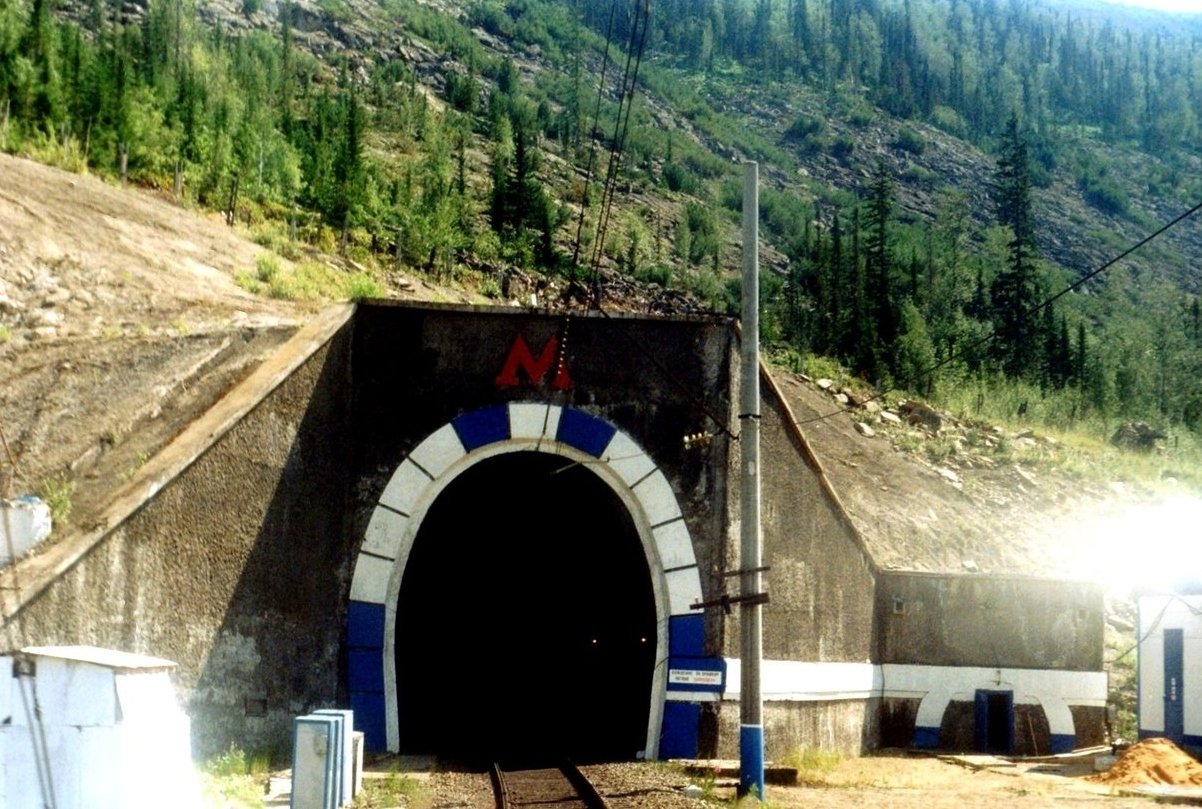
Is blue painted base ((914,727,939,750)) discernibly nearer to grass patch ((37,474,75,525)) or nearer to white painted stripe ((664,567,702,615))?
white painted stripe ((664,567,702,615))

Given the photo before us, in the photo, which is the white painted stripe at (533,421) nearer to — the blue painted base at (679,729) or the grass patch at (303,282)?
the blue painted base at (679,729)

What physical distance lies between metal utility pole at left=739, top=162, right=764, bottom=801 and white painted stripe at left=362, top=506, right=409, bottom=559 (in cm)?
542

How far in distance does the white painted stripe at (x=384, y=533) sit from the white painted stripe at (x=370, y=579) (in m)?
0.13

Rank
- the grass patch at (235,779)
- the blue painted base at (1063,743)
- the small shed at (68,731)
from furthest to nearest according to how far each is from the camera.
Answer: the blue painted base at (1063,743)
the grass patch at (235,779)
the small shed at (68,731)

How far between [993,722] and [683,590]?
31.5ft

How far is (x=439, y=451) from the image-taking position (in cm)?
2156

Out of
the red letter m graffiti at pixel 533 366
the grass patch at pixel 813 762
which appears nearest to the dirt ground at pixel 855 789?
the grass patch at pixel 813 762

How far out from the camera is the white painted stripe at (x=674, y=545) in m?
21.8

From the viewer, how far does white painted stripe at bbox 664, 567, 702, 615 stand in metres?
21.7

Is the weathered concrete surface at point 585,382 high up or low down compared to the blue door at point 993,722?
up

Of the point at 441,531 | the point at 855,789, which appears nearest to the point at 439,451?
the point at 441,531

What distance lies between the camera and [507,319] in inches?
866

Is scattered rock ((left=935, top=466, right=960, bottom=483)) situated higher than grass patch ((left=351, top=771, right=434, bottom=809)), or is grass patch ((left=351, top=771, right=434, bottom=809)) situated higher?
scattered rock ((left=935, top=466, right=960, bottom=483))

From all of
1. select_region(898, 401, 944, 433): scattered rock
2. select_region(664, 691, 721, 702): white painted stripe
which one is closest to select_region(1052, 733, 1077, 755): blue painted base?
select_region(664, 691, 721, 702): white painted stripe
